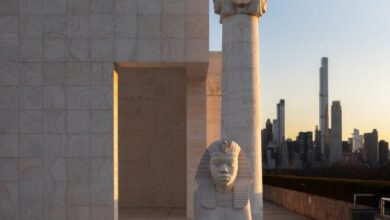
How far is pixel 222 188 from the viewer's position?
29.6ft

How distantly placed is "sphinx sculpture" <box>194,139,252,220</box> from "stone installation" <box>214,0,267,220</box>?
6295 mm

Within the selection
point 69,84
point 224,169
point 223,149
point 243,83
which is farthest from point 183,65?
point 224,169

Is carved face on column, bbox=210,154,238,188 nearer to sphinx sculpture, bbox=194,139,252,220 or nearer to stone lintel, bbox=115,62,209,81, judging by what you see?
sphinx sculpture, bbox=194,139,252,220

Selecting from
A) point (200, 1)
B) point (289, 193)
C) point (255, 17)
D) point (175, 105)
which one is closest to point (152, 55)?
point (200, 1)

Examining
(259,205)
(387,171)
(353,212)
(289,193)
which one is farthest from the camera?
(387,171)

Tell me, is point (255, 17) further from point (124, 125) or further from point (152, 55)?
point (124, 125)

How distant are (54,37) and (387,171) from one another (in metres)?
22.6

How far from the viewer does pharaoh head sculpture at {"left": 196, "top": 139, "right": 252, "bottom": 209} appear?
347 inches

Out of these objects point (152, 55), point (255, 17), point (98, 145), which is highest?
point (255, 17)

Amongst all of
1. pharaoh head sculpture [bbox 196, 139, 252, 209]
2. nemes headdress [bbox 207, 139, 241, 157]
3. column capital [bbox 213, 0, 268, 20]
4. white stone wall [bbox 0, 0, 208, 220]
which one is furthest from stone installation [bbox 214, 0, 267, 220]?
nemes headdress [bbox 207, 139, 241, 157]

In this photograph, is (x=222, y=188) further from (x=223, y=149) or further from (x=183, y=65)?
(x=183, y=65)

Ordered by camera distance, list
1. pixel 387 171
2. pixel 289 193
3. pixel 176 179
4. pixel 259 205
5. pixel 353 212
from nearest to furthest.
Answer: pixel 353 212 → pixel 259 205 → pixel 176 179 → pixel 289 193 → pixel 387 171

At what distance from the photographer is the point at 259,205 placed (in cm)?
1554

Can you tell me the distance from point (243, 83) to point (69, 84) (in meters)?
5.31
